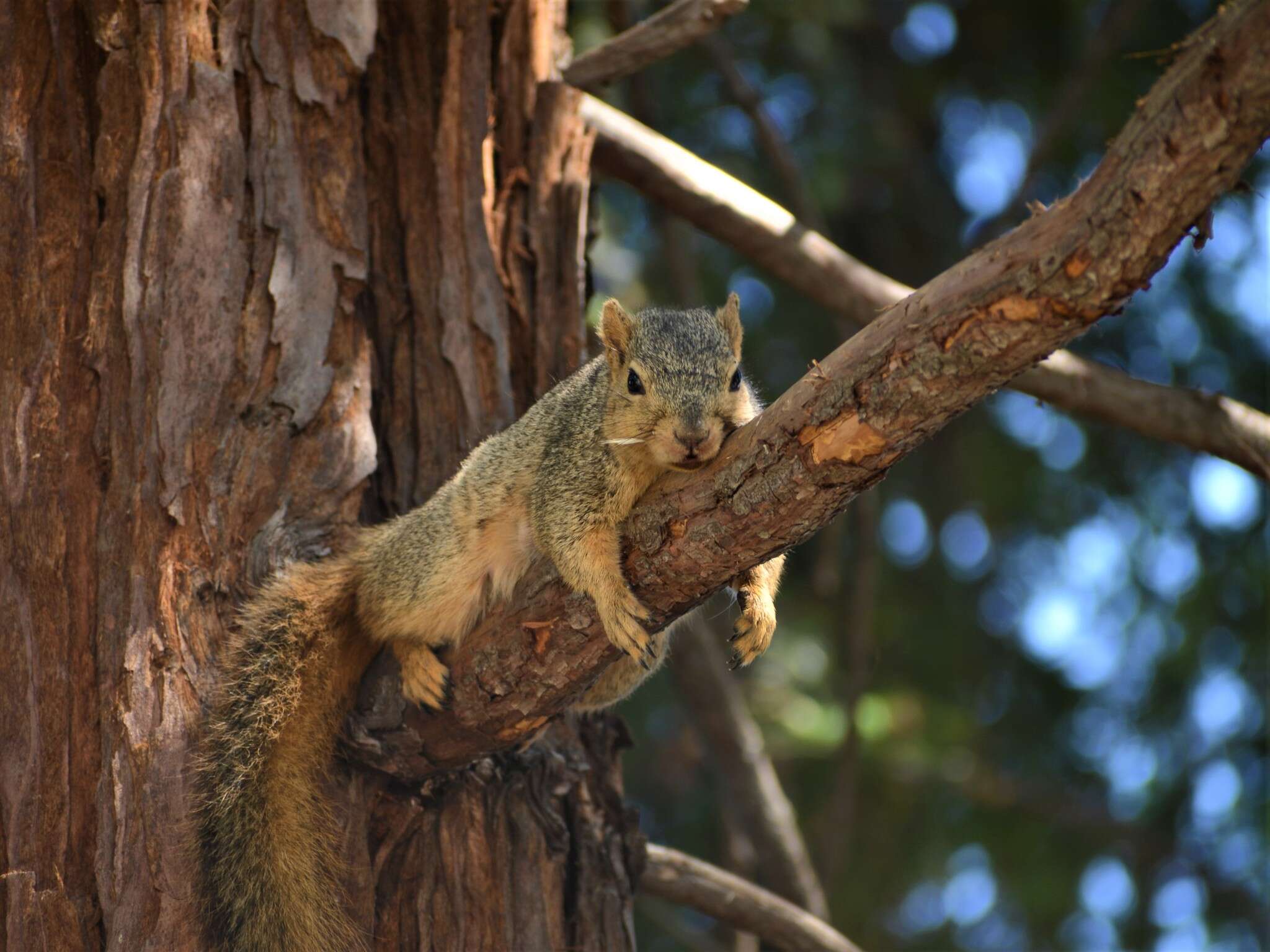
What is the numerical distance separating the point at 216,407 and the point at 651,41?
1376 mm

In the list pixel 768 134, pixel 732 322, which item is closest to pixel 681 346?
pixel 732 322

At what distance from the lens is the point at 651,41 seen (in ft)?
9.76

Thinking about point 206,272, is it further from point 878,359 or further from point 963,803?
point 963,803

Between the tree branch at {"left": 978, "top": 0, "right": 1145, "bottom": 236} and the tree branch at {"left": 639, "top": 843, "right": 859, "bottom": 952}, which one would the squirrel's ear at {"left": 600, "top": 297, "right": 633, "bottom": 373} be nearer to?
the tree branch at {"left": 639, "top": 843, "right": 859, "bottom": 952}

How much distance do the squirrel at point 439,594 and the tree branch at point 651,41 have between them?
0.78 meters

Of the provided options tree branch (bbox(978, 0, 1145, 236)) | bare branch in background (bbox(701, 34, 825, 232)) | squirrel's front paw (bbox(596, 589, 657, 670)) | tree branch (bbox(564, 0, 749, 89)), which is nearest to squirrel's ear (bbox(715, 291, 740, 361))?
squirrel's front paw (bbox(596, 589, 657, 670))

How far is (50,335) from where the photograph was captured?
2283 millimetres

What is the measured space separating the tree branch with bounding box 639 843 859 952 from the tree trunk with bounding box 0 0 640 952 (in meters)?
0.38

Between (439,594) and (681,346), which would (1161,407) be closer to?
(681,346)

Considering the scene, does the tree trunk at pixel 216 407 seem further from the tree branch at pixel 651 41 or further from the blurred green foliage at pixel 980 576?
the blurred green foliage at pixel 980 576

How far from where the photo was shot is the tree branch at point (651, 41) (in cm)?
289

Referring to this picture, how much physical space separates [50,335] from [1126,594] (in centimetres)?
405

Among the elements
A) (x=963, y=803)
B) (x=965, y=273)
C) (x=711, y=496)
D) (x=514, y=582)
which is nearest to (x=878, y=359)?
(x=965, y=273)

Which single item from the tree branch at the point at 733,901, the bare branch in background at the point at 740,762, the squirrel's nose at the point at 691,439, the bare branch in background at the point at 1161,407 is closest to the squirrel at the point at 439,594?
the squirrel's nose at the point at 691,439
